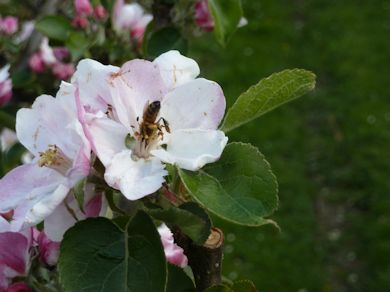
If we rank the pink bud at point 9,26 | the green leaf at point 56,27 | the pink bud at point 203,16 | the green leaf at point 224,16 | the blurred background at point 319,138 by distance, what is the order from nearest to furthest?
the green leaf at point 224,16, the pink bud at point 203,16, the green leaf at point 56,27, the pink bud at point 9,26, the blurred background at point 319,138

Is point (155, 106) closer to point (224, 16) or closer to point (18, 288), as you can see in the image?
point (18, 288)

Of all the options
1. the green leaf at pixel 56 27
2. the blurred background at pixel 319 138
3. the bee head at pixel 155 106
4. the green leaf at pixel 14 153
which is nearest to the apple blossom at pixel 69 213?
the bee head at pixel 155 106

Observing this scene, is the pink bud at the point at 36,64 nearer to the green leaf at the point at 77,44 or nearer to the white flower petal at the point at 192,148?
the green leaf at the point at 77,44

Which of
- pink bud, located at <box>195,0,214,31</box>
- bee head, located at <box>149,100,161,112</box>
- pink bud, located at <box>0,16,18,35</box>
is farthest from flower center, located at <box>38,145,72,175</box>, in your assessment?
pink bud, located at <box>0,16,18,35</box>

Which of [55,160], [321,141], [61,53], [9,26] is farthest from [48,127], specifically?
[321,141]

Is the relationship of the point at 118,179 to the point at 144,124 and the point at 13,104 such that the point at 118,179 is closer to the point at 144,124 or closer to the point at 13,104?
the point at 144,124

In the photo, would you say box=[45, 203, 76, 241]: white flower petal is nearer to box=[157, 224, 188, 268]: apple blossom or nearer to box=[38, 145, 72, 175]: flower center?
box=[38, 145, 72, 175]: flower center
